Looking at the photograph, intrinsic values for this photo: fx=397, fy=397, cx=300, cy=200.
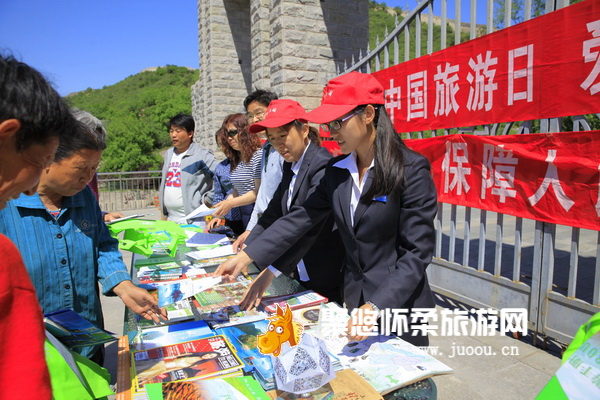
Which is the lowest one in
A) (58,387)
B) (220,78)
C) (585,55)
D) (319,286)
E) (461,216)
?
(461,216)

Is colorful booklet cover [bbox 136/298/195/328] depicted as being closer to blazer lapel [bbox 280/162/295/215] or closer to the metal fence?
blazer lapel [bbox 280/162/295/215]

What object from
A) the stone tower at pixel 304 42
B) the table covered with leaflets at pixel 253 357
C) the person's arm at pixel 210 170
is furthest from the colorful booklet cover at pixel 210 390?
the stone tower at pixel 304 42

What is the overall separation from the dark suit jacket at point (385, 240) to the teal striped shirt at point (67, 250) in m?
0.67

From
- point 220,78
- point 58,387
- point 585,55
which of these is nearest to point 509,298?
point 585,55

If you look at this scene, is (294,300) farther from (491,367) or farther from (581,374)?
(491,367)

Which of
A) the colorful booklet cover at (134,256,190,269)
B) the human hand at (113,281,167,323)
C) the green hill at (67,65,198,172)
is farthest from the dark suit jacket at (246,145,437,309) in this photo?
the green hill at (67,65,198,172)

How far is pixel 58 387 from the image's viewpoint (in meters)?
0.83

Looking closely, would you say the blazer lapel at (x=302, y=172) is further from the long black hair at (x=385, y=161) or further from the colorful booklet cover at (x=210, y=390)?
the colorful booklet cover at (x=210, y=390)

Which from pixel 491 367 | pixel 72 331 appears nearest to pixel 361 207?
pixel 72 331

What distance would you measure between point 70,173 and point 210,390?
96 centimetres

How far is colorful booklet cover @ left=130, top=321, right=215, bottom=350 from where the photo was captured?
1433 millimetres

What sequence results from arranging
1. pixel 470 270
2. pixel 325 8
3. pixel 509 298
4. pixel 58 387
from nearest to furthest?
pixel 58 387, pixel 509 298, pixel 470 270, pixel 325 8

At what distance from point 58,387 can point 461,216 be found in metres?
8.43

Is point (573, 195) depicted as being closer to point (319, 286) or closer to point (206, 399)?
point (319, 286)
